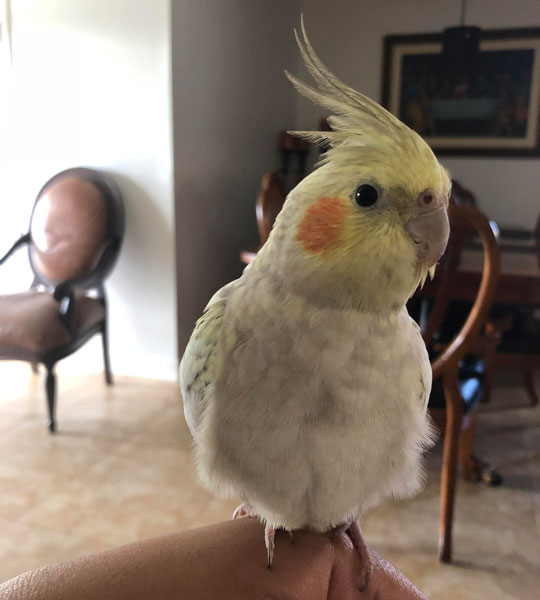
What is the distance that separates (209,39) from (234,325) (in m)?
2.70

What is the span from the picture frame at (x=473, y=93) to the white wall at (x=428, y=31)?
0.25 ft

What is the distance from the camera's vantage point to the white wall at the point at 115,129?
2615 millimetres

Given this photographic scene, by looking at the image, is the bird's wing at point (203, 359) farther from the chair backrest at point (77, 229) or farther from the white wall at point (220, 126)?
the white wall at point (220, 126)

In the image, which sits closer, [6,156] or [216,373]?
[216,373]

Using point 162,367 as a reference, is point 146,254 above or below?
above

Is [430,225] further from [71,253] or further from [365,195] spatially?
[71,253]

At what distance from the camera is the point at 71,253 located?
2.57m

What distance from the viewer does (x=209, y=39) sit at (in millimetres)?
2916

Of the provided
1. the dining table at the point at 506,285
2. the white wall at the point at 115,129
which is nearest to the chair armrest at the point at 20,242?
the white wall at the point at 115,129

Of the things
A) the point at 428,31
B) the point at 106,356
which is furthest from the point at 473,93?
the point at 106,356

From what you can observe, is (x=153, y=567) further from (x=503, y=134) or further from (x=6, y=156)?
(x=503, y=134)

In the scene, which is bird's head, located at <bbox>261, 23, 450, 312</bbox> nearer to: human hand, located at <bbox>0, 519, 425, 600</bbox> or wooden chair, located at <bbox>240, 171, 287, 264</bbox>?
human hand, located at <bbox>0, 519, 425, 600</bbox>

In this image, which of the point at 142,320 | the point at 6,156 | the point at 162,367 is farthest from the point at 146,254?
the point at 6,156

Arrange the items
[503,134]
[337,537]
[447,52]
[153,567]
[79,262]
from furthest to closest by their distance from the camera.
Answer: [503,134] → [447,52] → [79,262] → [337,537] → [153,567]
